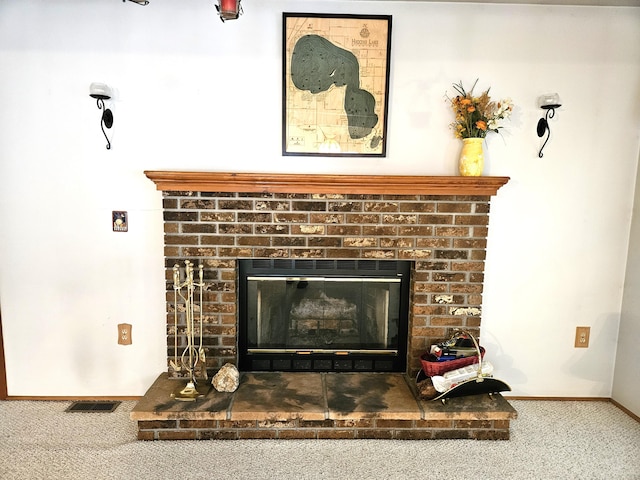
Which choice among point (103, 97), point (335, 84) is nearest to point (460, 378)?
point (335, 84)

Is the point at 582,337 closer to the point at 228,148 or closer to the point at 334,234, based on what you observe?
the point at 334,234

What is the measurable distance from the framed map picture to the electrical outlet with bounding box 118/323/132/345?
1402 millimetres

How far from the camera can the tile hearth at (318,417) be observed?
195 centimetres

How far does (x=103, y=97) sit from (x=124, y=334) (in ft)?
4.47

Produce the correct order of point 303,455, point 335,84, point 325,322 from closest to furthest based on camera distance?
point 303,455
point 335,84
point 325,322

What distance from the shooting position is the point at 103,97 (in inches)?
81.4

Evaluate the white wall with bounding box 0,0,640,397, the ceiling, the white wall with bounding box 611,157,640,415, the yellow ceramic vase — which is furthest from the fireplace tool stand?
the white wall with bounding box 611,157,640,415

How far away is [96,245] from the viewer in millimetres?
2234

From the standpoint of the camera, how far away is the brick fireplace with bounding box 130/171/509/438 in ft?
7.04

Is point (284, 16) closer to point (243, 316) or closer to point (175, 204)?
point (175, 204)

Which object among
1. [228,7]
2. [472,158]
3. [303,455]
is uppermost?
[228,7]

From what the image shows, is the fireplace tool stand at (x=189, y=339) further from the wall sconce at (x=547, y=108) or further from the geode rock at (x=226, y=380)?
the wall sconce at (x=547, y=108)

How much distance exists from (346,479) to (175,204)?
1645mm

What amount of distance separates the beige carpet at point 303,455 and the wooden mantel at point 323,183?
1330 millimetres
